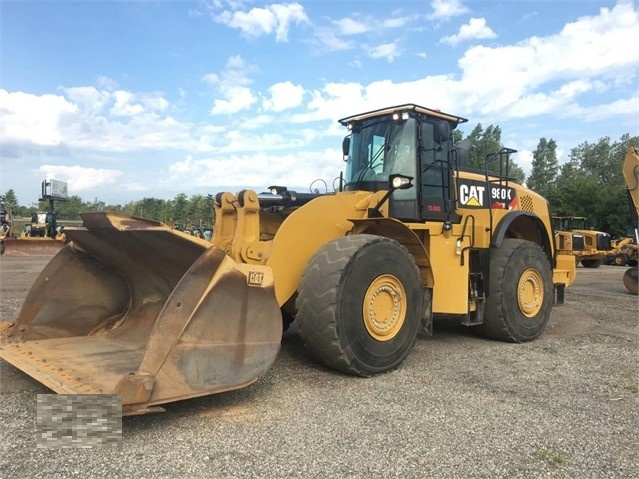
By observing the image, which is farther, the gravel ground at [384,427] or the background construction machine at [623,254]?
the background construction machine at [623,254]

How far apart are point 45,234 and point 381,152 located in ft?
82.1

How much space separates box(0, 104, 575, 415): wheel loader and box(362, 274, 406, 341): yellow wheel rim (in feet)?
0.06

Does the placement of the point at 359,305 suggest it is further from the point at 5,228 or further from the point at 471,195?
the point at 5,228

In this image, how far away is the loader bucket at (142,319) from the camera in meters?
3.51

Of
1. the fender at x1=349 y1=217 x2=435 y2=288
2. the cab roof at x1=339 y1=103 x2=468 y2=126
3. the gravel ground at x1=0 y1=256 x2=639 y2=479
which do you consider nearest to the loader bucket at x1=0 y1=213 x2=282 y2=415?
the gravel ground at x1=0 y1=256 x2=639 y2=479

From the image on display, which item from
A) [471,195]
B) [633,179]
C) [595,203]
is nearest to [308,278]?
[471,195]

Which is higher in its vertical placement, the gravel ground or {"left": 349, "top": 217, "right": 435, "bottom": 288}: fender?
{"left": 349, "top": 217, "right": 435, "bottom": 288}: fender

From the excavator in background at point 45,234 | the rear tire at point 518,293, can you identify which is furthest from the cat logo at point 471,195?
the excavator in background at point 45,234

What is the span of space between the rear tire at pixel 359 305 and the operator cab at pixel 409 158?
107cm

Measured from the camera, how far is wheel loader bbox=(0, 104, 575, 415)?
372 centimetres

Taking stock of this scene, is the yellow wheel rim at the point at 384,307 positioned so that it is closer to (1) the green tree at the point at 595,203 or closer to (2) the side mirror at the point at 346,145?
(2) the side mirror at the point at 346,145

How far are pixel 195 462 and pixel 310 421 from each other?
96 centimetres

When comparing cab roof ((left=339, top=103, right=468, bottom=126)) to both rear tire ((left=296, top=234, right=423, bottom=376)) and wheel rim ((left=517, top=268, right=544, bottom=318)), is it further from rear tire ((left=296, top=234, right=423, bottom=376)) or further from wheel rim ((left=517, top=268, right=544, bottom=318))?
wheel rim ((left=517, top=268, right=544, bottom=318))

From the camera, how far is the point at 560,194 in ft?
149
